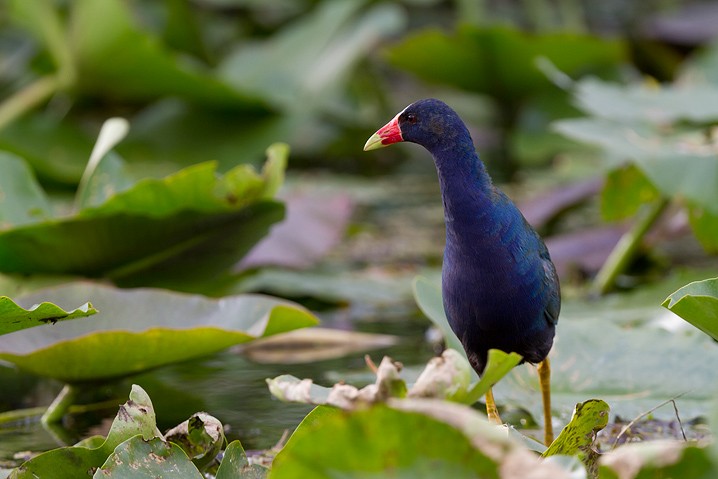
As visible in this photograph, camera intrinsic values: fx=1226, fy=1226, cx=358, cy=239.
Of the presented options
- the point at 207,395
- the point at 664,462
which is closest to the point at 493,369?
the point at 664,462

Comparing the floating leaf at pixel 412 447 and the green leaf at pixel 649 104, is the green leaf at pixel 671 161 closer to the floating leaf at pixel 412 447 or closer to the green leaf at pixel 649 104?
the green leaf at pixel 649 104

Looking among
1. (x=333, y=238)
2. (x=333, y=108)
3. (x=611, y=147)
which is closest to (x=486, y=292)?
(x=611, y=147)

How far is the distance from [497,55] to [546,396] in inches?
117

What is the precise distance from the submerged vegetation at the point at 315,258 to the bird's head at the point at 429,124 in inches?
11.3

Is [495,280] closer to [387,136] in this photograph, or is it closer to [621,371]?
[387,136]

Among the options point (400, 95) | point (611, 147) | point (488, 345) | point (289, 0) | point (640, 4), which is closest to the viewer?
point (488, 345)

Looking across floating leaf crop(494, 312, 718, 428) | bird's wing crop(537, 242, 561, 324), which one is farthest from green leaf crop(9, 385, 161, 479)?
floating leaf crop(494, 312, 718, 428)

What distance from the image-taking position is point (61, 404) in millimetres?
2010

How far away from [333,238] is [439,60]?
1.89 metres

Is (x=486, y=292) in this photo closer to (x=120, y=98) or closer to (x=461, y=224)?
(x=461, y=224)

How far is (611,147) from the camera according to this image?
2.46 m

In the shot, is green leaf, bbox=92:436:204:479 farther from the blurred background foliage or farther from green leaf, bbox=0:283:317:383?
the blurred background foliage

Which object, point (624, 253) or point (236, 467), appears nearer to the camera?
point (236, 467)

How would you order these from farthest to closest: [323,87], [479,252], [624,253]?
[323,87]
[624,253]
[479,252]
